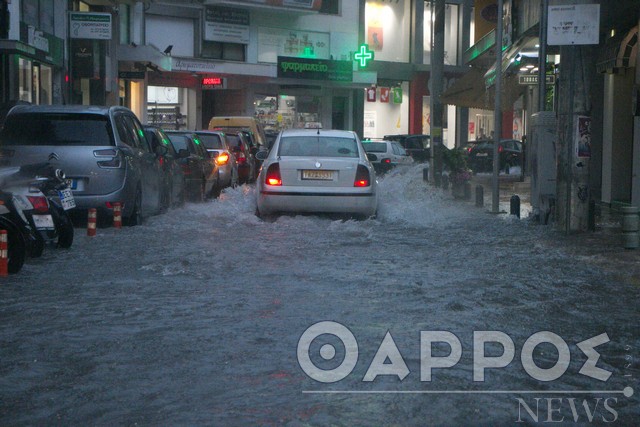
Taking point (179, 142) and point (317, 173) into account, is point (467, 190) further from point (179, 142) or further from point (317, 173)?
point (317, 173)

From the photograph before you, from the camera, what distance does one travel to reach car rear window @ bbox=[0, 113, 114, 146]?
13688 mm

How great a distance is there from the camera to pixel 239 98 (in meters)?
51.3

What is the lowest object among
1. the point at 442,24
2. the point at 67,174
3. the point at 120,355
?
the point at 120,355

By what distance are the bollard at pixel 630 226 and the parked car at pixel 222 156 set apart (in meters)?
12.6

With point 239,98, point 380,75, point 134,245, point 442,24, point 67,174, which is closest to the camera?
point 134,245

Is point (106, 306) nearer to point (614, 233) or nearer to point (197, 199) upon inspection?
point (614, 233)

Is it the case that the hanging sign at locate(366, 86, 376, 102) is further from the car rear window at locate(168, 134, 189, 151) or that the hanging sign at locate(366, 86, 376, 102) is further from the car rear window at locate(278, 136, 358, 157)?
the car rear window at locate(278, 136, 358, 157)

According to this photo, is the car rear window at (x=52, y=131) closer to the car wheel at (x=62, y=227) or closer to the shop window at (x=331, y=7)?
the car wheel at (x=62, y=227)

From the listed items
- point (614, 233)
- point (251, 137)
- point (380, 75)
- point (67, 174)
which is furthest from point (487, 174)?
point (67, 174)

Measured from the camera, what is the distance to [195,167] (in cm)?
1978

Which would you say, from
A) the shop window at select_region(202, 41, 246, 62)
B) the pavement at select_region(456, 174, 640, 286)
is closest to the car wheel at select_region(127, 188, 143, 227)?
the pavement at select_region(456, 174, 640, 286)

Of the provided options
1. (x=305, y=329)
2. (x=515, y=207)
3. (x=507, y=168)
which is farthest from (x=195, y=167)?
(x=507, y=168)

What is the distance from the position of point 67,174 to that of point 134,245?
1.89m

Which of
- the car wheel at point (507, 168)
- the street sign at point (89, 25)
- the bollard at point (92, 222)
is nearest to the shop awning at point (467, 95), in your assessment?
the street sign at point (89, 25)
